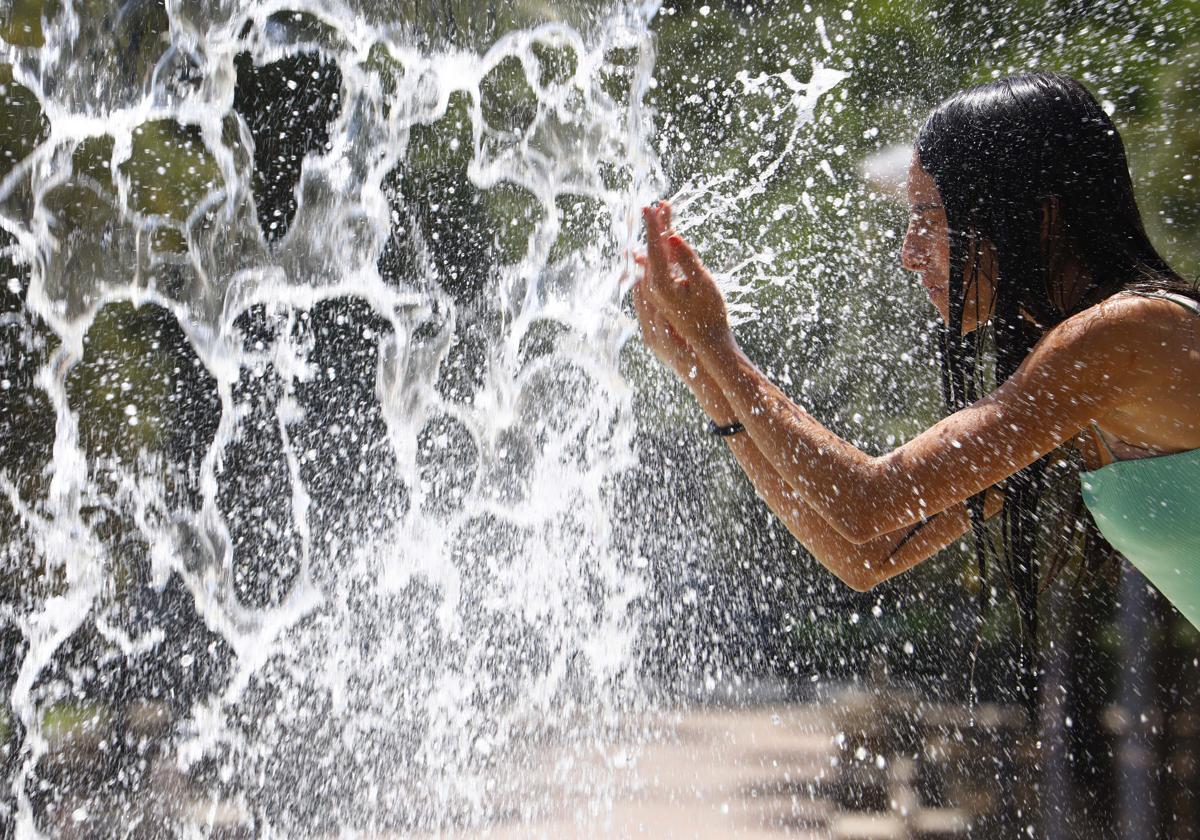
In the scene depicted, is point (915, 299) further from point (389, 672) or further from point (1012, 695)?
point (389, 672)

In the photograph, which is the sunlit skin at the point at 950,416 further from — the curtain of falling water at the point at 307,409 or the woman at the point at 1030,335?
the curtain of falling water at the point at 307,409

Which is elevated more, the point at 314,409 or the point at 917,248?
the point at 314,409

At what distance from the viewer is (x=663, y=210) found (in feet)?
6.75

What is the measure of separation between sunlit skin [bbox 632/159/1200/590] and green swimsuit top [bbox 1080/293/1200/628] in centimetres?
3

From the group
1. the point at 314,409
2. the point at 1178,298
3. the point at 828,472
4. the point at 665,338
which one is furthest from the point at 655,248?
the point at 314,409

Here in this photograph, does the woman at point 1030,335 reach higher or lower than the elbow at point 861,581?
higher

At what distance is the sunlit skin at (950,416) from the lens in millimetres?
1612

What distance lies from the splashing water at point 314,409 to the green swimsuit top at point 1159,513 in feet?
7.63

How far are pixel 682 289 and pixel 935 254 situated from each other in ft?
1.42

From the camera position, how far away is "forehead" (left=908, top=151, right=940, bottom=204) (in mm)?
1885

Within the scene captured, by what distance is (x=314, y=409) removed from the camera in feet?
30.5

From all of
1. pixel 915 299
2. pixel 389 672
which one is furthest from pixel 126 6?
pixel 915 299

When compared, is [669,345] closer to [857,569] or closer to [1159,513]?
[857,569]

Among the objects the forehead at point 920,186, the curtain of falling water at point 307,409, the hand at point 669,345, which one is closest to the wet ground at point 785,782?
the curtain of falling water at point 307,409
